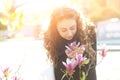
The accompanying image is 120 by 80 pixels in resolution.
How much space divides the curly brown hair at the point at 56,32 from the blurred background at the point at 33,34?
0.03m

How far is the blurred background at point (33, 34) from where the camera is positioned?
1222 millimetres

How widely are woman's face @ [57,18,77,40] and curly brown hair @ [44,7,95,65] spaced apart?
0.01m

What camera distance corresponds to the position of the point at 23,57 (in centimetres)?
126

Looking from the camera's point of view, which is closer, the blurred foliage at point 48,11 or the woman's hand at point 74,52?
the woman's hand at point 74,52

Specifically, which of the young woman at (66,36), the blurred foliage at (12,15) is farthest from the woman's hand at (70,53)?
the blurred foliage at (12,15)

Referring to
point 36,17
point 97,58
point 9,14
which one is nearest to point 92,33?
point 97,58

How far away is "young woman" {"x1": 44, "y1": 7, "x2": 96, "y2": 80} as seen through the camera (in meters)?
1.16

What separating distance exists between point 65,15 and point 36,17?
0.16m

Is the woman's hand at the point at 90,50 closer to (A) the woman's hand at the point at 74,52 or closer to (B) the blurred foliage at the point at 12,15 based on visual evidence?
(A) the woman's hand at the point at 74,52

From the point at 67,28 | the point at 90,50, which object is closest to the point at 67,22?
the point at 67,28

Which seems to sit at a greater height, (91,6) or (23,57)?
(91,6)

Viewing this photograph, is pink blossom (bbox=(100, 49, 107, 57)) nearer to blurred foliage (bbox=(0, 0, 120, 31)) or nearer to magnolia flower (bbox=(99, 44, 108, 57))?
magnolia flower (bbox=(99, 44, 108, 57))

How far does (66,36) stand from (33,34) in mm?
152

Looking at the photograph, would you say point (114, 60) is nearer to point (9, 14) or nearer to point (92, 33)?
point (92, 33)
